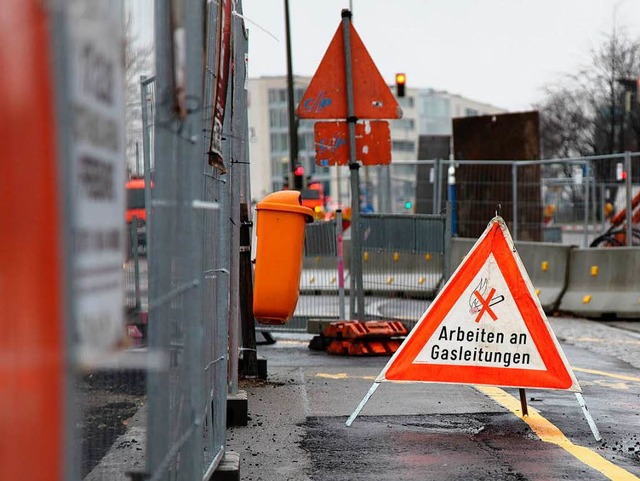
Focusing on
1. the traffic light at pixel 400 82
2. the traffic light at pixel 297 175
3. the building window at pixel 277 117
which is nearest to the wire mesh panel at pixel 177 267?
the traffic light at pixel 400 82

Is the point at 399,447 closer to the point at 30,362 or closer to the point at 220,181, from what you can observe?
the point at 220,181

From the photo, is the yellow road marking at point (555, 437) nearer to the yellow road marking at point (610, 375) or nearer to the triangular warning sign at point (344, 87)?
the yellow road marking at point (610, 375)

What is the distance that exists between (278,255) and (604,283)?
8.93 m

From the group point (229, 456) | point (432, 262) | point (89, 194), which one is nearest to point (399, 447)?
point (229, 456)

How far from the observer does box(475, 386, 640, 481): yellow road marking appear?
6.25 m

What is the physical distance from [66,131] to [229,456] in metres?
3.92

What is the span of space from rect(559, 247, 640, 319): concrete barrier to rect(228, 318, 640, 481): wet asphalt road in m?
6.96

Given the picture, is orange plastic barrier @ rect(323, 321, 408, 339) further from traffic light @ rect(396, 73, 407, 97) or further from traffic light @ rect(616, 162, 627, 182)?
traffic light @ rect(396, 73, 407, 97)

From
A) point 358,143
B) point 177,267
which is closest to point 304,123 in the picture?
point 358,143

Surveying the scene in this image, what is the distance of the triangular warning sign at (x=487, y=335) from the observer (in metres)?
7.53

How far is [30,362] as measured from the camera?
1989mm

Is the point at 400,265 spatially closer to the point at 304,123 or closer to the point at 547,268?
the point at 547,268

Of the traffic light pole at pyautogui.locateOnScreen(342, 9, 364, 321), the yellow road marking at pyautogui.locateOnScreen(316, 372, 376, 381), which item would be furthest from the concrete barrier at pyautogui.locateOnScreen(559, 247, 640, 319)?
the yellow road marking at pyautogui.locateOnScreen(316, 372, 376, 381)

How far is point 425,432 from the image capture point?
7.47 metres
